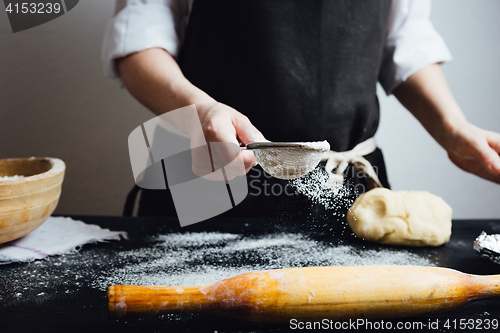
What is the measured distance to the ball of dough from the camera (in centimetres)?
70

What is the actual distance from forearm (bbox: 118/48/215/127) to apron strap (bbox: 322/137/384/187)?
13.6 inches

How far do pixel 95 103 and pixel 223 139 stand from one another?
3.43 ft

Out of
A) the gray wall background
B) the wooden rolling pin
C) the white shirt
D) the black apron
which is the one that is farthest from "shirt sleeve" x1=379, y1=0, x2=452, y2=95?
the wooden rolling pin

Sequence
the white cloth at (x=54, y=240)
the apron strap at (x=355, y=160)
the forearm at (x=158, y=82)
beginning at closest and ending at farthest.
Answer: the white cloth at (x=54, y=240) → the forearm at (x=158, y=82) → the apron strap at (x=355, y=160)

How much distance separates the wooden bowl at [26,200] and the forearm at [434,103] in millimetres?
991

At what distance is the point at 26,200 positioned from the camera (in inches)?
24.1

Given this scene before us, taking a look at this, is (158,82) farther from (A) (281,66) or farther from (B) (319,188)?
(B) (319,188)

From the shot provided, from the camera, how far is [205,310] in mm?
365

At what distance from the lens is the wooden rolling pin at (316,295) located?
36cm

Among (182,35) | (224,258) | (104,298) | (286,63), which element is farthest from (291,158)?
(182,35)

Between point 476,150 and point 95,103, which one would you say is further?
point 95,103

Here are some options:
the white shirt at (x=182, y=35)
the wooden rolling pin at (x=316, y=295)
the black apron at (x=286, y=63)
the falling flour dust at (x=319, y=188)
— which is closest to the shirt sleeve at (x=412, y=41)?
the white shirt at (x=182, y=35)

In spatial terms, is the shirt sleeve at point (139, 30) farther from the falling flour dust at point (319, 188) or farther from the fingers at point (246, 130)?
the falling flour dust at point (319, 188)

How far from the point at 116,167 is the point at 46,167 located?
2.31ft
